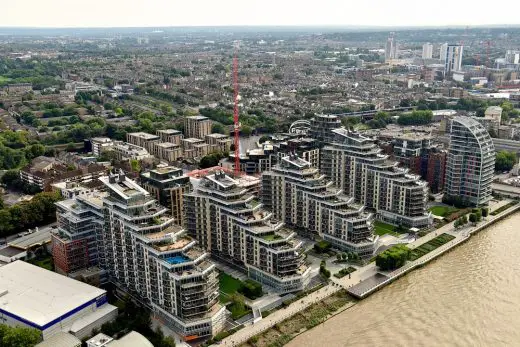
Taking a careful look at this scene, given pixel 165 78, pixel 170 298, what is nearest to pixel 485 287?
pixel 170 298

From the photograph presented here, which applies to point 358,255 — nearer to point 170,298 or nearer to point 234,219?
point 234,219

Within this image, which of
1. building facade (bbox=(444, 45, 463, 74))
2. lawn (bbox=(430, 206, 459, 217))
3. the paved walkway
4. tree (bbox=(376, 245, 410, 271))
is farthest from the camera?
building facade (bbox=(444, 45, 463, 74))

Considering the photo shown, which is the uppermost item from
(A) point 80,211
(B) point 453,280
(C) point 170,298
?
(A) point 80,211

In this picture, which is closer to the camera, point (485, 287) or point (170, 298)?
point (170, 298)

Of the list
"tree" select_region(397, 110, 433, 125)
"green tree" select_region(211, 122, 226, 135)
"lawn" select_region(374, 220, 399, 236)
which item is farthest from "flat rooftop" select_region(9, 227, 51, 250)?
"tree" select_region(397, 110, 433, 125)

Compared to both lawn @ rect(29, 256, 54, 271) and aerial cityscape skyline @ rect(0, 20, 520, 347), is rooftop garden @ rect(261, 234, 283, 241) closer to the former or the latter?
aerial cityscape skyline @ rect(0, 20, 520, 347)
